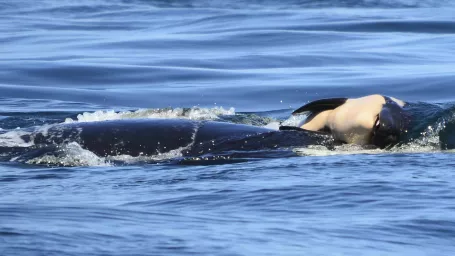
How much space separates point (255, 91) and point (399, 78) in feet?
Answer: 7.65

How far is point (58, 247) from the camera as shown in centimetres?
555

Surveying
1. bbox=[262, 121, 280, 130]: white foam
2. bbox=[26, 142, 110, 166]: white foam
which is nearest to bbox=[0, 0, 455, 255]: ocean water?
bbox=[26, 142, 110, 166]: white foam

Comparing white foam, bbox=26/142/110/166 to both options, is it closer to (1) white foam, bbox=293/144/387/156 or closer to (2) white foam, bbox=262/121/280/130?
(1) white foam, bbox=293/144/387/156

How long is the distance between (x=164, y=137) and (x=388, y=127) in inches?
71.1

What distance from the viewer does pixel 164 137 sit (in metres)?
9.20

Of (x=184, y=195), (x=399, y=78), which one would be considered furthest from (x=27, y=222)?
(x=399, y=78)

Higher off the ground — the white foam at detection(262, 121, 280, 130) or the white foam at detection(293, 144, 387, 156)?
the white foam at detection(262, 121, 280, 130)

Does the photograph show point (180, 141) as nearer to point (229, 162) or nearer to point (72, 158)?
point (229, 162)

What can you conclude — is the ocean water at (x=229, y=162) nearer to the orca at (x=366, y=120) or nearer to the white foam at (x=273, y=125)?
the orca at (x=366, y=120)

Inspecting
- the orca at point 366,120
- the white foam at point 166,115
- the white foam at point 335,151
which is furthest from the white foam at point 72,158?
the white foam at point 166,115

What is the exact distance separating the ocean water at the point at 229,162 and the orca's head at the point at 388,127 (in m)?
0.11

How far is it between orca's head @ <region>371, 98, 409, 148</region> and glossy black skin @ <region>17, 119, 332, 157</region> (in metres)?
0.44

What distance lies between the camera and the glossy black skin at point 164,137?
907 centimetres

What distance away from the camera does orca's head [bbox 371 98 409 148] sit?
8836 mm
